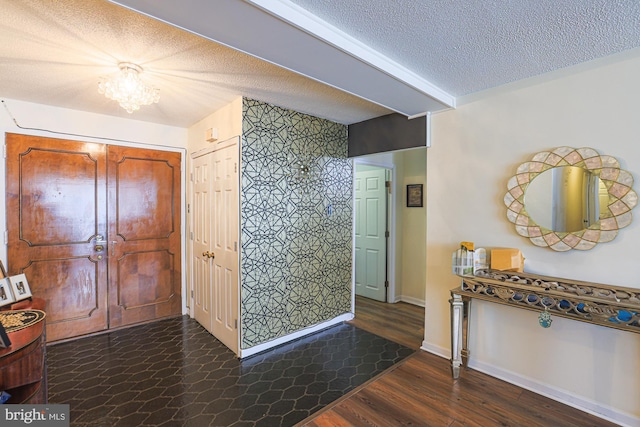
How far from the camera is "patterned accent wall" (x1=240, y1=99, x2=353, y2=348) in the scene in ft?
9.00

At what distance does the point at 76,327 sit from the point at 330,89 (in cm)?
353

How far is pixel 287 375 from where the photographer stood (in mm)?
2449

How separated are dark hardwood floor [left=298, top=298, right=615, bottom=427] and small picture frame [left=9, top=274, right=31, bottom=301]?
93.5 inches

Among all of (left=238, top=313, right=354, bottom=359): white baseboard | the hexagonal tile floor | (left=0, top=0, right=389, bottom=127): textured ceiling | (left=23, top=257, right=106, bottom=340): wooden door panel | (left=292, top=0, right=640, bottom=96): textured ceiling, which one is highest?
(left=0, top=0, right=389, bottom=127): textured ceiling

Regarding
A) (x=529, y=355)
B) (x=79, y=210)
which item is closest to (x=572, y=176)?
(x=529, y=355)

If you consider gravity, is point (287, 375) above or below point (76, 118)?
below

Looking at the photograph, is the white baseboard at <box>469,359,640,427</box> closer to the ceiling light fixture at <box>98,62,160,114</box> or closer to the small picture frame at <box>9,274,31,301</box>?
the ceiling light fixture at <box>98,62,160,114</box>

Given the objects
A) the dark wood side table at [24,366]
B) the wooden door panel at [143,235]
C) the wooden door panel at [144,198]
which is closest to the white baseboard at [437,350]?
the dark wood side table at [24,366]

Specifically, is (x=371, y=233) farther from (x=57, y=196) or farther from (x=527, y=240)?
(x=57, y=196)

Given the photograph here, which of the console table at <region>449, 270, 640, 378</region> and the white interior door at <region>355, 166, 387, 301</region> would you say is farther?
the white interior door at <region>355, 166, 387, 301</region>

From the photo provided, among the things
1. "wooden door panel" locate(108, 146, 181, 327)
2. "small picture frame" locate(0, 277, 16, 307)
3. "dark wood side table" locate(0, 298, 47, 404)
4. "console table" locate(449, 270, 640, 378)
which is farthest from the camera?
"wooden door panel" locate(108, 146, 181, 327)

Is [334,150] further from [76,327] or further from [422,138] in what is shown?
[76,327]

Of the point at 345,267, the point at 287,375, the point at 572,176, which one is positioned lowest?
the point at 287,375

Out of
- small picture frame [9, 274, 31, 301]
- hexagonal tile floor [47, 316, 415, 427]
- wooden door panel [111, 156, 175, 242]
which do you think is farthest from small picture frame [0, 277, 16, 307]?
wooden door panel [111, 156, 175, 242]
